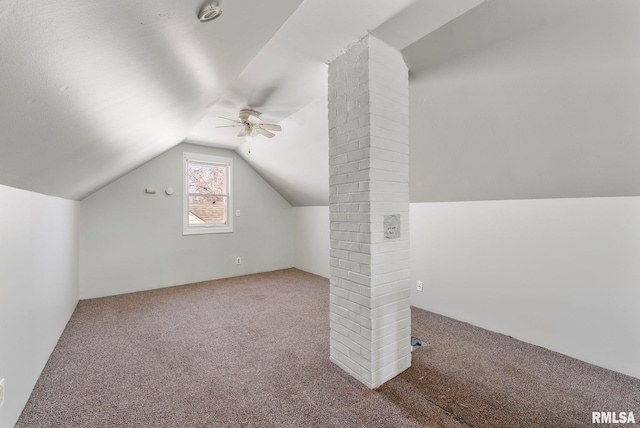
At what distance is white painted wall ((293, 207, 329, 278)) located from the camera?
505 centimetres

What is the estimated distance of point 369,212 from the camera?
187 centimetres

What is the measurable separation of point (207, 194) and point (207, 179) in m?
0.27

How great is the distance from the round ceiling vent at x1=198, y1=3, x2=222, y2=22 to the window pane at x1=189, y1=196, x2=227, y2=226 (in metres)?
4.17

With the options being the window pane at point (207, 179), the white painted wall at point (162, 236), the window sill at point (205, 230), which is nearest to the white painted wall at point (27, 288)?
the white painted wall at point (162, 236)

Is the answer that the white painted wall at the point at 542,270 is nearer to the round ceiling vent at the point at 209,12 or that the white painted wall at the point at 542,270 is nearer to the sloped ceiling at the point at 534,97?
the sloped ceiling at the point at 534,97

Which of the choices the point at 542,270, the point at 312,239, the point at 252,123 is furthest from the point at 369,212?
the point at 312,239

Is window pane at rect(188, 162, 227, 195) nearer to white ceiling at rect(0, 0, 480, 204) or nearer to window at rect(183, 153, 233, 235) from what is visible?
window at rect(183, 153, 233, 235)

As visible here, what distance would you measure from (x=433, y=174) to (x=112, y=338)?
3551 mm

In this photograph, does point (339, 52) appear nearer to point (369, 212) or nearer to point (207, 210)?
point (369, 212)

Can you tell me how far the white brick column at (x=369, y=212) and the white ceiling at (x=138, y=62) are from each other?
27 cm

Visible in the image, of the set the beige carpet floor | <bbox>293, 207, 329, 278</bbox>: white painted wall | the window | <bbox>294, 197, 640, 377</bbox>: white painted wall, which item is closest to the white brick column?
the beige carpet floor

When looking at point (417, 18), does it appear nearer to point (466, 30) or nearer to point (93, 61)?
point (466, 30)

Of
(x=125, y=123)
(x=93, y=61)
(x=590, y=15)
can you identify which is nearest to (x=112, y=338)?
(x=125, y=123)

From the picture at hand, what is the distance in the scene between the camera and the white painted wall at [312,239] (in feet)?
16.6
